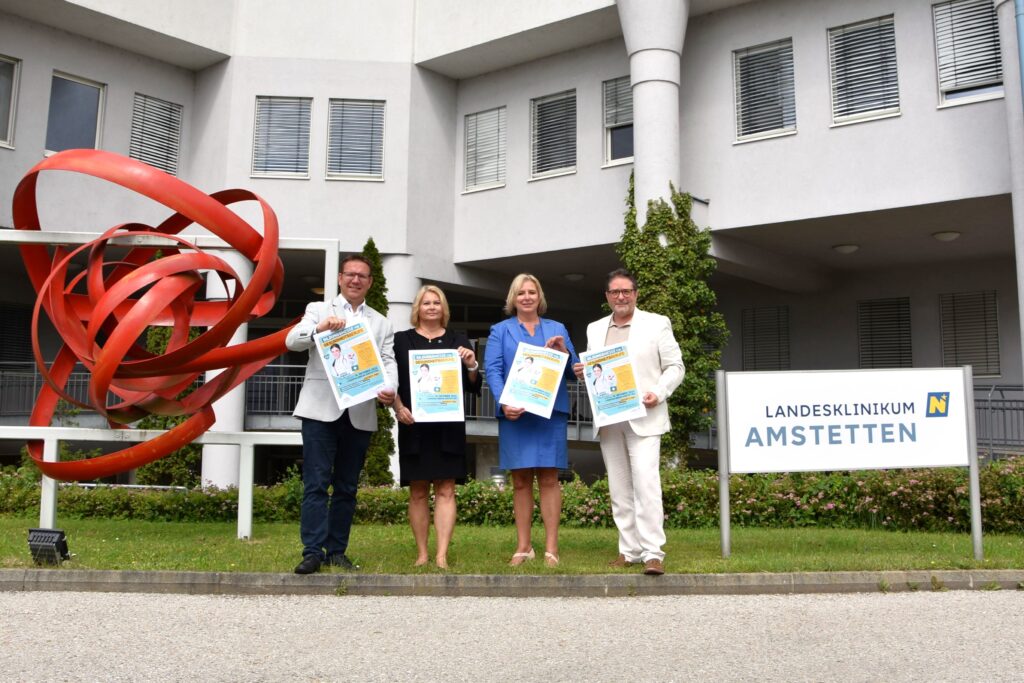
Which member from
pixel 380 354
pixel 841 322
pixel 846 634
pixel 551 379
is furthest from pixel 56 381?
pixel 841 322

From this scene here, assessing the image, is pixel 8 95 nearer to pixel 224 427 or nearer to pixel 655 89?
pixel 224 427

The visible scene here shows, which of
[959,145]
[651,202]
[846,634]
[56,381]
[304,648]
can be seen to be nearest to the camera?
[304,648]

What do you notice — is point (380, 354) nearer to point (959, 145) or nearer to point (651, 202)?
point (651, 202)

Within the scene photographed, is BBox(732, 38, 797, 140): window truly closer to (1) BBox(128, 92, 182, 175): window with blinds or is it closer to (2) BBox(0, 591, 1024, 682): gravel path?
(1) BBox(128, 92, 182, 175): window with blinds

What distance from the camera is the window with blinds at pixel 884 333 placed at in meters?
20.0

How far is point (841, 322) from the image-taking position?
20812mm

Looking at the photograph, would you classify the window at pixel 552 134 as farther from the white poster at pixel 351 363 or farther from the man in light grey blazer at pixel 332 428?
the white poster at pixel 351 363

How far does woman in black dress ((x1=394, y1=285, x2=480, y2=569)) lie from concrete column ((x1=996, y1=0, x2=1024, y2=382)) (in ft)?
31.3

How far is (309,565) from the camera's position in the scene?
6.45 meters

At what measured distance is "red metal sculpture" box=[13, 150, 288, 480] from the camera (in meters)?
8.26

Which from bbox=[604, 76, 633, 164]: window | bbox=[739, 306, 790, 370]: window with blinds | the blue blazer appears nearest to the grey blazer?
the blue blazer

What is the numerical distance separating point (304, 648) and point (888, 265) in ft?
58.9

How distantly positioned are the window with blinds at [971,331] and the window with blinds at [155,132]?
16.0 m

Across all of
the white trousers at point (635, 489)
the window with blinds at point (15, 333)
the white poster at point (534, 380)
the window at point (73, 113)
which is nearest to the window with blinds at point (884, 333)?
the white trousers at point (635, 489)
